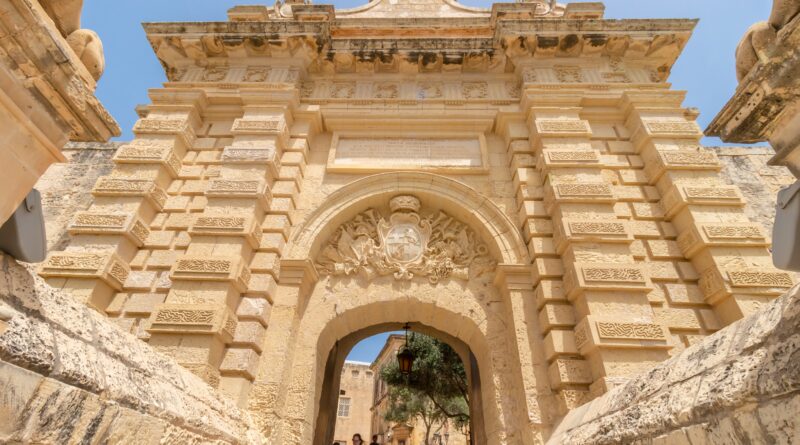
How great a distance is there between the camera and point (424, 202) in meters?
6.66

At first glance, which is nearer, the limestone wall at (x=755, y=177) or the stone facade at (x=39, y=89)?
the stone facade at (x=39, y=89)

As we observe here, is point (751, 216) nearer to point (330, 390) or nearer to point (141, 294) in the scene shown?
point (330, 390)

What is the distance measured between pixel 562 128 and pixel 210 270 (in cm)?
585

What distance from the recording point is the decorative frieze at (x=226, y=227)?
5359mm

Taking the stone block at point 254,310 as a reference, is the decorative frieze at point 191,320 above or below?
below

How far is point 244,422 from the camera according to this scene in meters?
4.23

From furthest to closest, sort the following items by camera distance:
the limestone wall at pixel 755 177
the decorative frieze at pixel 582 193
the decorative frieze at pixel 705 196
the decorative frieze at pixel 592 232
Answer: the limestone wall at pixel 755 177 → the decorative frieze at pixel 582 193 → the decorative frieze at pixel 705 196 → the decorative frieze at pixel 592 232

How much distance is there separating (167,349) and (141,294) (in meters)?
1.20

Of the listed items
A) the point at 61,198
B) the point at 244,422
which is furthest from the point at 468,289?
the point at 61,198

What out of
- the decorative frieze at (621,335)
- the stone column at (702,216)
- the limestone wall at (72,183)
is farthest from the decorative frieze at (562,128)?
the limestone wall at (72,183)

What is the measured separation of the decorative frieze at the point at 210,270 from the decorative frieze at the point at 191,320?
1.25 ft

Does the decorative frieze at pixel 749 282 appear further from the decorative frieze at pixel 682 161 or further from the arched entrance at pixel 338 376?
the arched entrance at pixel 338 376

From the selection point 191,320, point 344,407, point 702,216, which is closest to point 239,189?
point 191,320

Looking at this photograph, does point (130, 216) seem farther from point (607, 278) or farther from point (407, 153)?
point (607, 278)
